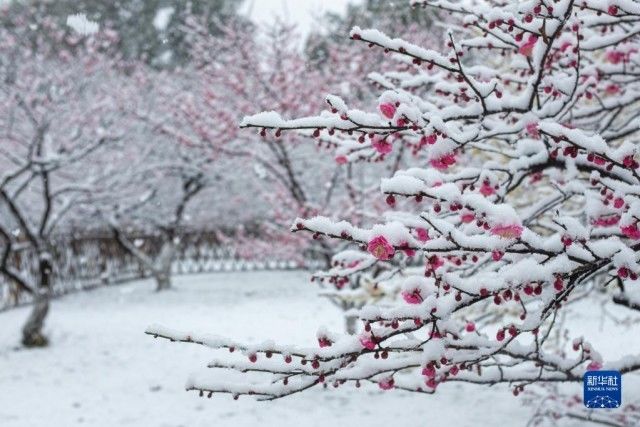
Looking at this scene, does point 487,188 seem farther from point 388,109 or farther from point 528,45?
point 528,45

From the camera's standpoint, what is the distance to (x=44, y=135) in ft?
31.8

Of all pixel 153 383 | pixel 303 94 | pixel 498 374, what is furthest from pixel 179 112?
pixel 498 374


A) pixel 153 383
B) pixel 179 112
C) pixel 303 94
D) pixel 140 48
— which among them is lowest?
pixel 153 383

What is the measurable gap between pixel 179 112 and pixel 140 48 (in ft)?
70.5

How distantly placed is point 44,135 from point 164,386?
4.65m

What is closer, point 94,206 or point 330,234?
point 330,234

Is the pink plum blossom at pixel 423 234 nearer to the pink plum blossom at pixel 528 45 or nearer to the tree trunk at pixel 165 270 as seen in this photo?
the pink plum blossom at pixel 528 45

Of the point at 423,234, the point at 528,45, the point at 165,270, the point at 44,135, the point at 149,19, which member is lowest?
the point at 423,234

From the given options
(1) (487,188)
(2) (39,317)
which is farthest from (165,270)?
(1) (487,188)

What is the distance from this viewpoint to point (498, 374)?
2.76m

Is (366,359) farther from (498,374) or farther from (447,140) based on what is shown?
(447,140)

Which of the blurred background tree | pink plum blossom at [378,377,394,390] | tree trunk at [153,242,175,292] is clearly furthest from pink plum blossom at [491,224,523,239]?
the blurred background tree

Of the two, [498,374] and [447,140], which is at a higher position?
[447,140]

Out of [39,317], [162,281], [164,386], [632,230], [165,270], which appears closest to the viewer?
[632,230]
